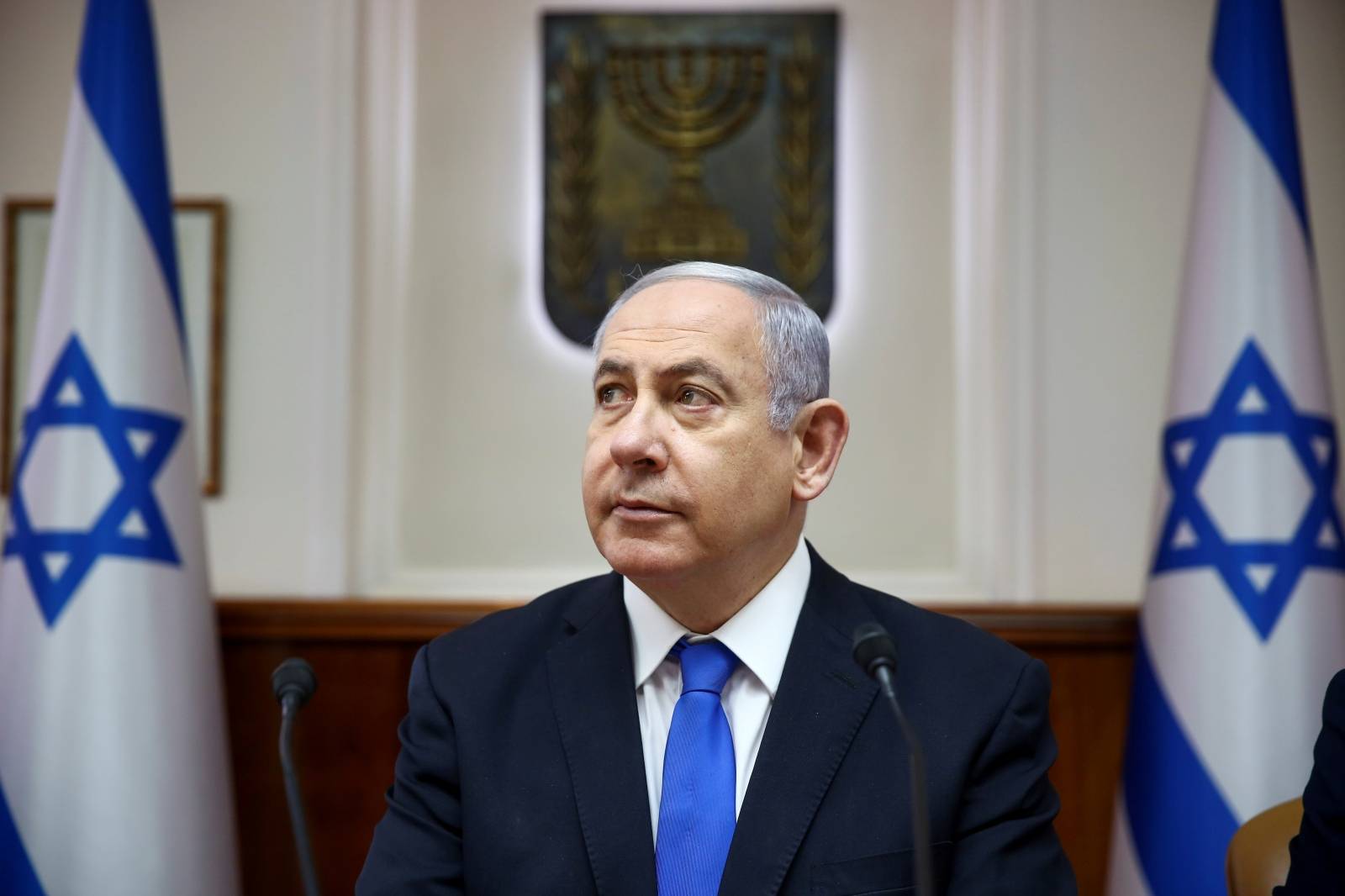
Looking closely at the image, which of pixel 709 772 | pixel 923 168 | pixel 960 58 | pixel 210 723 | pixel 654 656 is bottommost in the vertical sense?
pixel 210 723

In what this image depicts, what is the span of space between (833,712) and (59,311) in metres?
2.02

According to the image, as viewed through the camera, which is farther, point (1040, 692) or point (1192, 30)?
point (1192, 30)

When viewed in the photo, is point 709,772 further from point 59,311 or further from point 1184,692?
point 59,311

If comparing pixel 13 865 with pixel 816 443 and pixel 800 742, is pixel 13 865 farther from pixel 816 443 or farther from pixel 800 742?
pixel 816 443

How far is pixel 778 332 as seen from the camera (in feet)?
6.73

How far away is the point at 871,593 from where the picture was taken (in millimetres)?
2242

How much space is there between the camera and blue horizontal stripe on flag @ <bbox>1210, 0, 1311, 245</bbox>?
3037 mm

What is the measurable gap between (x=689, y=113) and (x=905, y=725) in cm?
278

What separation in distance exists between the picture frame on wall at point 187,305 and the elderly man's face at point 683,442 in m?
2.07

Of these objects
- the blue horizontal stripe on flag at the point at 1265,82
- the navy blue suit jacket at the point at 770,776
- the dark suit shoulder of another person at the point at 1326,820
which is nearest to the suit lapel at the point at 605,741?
the navy blue suit jacket at the point at 770,776

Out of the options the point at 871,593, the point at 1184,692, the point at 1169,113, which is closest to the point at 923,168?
the point at 1169,113

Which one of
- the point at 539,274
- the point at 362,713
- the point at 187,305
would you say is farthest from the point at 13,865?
the point at 539,274

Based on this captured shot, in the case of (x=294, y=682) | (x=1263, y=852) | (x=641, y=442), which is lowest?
(x=1263, y=852)

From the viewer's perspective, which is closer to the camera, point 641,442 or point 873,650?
point 873,650
